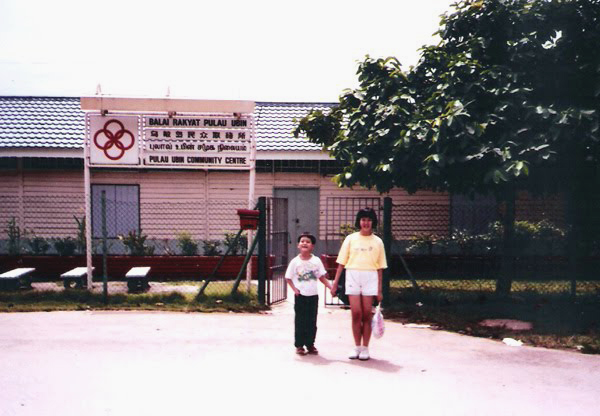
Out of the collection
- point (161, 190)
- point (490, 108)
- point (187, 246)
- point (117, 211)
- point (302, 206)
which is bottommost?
point (187, 246)

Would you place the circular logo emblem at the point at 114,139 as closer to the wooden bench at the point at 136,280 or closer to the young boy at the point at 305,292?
the wooden bench at the point at 136,280

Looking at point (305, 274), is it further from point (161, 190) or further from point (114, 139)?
point (161, 190)

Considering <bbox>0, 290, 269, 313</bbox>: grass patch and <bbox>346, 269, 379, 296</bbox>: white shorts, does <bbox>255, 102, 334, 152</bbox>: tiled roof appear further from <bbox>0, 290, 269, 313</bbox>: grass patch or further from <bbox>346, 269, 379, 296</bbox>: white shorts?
<bbox>346, 269, 379, 296</bbox>: white shorts

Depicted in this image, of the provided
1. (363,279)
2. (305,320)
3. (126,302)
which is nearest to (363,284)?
(363,279)

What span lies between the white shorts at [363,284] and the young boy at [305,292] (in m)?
0.43

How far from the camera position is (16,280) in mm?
11875

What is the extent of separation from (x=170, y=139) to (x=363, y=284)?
6103 mm

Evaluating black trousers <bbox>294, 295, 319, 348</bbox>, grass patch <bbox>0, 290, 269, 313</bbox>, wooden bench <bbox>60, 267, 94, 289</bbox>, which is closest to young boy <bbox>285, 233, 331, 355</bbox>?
black trousers <bbox>294, 295, 319, 348</bbox>

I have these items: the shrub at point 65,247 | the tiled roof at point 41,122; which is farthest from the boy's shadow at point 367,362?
the tiled roof at point 41,122

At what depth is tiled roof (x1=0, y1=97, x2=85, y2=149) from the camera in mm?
15655

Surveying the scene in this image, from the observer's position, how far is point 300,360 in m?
6.87

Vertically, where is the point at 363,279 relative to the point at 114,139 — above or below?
below

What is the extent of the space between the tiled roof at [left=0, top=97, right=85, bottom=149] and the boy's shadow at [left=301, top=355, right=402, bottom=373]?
10.7m

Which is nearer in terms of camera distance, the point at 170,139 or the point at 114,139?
the point at 114,139
